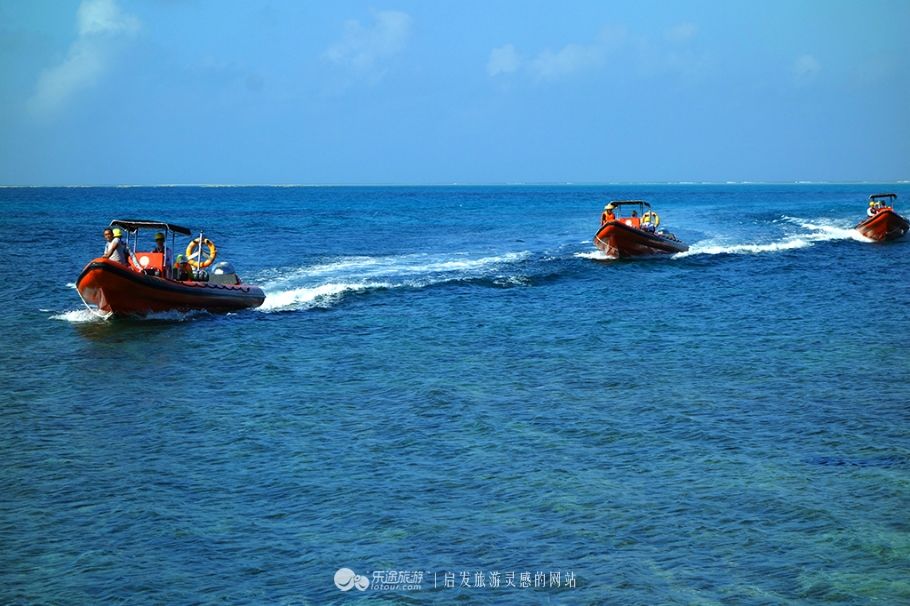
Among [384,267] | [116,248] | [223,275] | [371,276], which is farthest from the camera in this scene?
[384,267]

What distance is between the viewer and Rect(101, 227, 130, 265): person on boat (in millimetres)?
24078

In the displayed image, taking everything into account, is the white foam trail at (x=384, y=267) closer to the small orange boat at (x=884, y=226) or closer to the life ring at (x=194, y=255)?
the life ring at (x=194, y=255)

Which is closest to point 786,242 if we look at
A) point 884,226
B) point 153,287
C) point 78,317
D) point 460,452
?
point 884,226

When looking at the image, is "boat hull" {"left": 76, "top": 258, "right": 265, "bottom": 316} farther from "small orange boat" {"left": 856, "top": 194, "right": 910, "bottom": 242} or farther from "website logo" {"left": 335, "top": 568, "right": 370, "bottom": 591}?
"small orange boat" {"left": 856, "top": 194, "right": 910, "bottom": 242}

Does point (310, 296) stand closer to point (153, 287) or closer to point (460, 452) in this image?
point (153, 287)

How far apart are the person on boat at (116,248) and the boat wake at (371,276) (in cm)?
442

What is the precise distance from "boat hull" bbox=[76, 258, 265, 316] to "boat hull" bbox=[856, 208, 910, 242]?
128 ft

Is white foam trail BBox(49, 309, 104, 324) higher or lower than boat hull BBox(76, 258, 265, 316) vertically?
lower

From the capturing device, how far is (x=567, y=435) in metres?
14.1

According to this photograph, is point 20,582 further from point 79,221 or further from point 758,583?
point 79,221

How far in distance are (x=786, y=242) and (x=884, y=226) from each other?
5.33m

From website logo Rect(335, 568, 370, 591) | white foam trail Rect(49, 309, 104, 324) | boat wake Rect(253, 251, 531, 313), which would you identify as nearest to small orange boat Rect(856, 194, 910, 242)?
boat wake Rect(253, 251, 531, 313)

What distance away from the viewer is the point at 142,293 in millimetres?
24531

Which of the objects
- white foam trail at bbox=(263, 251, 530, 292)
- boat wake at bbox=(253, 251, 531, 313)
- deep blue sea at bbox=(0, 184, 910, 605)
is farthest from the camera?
white foam trail at bbox=(263, 251, 530, 292)
